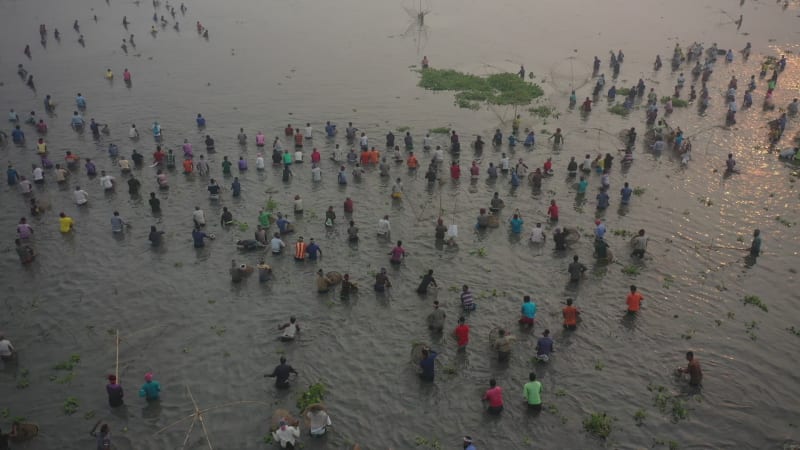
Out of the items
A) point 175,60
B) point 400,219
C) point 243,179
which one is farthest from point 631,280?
point 175,60

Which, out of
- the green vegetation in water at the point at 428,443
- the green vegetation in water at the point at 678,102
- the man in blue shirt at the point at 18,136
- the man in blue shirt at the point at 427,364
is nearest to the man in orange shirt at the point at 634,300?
the man in blue shirt at the point at 427,364

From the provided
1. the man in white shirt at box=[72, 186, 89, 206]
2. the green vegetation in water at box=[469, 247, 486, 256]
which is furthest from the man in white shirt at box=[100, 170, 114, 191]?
the green vegetation in water at box=[469, 247, 486, 256]

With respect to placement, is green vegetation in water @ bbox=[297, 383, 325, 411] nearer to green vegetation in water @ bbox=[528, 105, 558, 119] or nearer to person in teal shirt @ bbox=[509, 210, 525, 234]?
person in teal shirt @ bbox=[509, 210, 525, 234]

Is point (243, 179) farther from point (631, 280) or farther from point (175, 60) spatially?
point (175, 60)

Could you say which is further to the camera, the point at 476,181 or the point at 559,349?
the point at 476,181

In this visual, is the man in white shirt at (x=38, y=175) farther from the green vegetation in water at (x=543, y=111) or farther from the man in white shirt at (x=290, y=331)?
the green vegetation in water at (x=543, y=111)

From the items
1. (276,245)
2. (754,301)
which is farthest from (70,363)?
(754,301)

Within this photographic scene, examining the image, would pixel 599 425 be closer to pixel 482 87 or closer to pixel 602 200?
pixel 602 200
